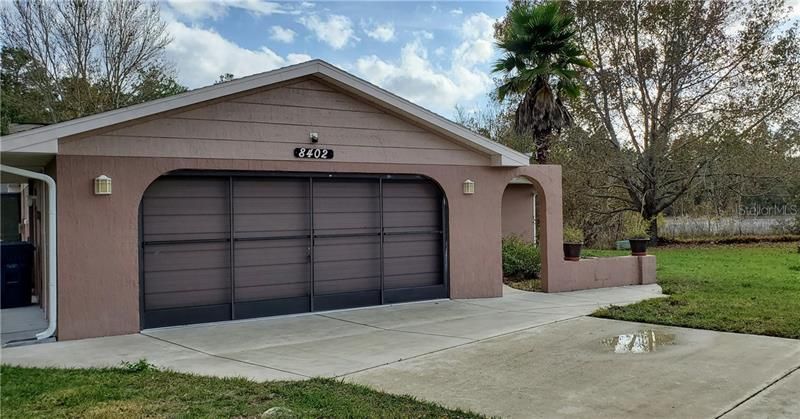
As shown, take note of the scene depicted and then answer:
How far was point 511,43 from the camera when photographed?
1500cm

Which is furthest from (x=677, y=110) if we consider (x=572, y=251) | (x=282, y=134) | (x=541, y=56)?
(x=282, y=134)

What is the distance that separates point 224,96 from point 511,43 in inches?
360

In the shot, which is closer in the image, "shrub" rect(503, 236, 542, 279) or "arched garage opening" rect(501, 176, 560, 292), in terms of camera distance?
"shrub" rect(503, 236, 542, 279)

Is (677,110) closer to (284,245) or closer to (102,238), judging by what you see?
(284,245)

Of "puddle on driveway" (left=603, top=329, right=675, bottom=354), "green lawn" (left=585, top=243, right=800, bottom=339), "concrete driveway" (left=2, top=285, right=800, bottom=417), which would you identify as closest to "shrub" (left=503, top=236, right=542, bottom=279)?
"green lawn" (left=585, top=243, right=800, bottom=339)

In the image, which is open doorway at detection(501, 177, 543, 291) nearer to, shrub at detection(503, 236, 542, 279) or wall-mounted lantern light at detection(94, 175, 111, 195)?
shrub at detection(503, 236, 542, 279)

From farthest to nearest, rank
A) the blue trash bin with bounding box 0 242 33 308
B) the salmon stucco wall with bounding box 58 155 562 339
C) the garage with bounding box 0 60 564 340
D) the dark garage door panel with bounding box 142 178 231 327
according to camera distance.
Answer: the blue trash bin with bounding box 0 242 33 308 < the dark garage door panel with bounding box 142 178 231 327 < the garage with bounding box 0 60 564 340 < the salmon stucco wall with bounding box 58 155 562 339

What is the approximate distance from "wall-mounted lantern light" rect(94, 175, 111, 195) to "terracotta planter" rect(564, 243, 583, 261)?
812cm

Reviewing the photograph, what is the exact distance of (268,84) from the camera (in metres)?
8.31

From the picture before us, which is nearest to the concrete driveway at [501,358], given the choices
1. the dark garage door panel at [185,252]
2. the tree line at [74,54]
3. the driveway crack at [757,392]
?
the driveway crack at [757,392]

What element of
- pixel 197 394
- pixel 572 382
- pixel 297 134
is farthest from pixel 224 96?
pixel 572 382

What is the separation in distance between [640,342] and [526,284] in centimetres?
522

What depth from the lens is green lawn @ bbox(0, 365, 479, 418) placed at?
4.43 meters

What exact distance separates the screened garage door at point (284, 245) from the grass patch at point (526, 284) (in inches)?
88.8
